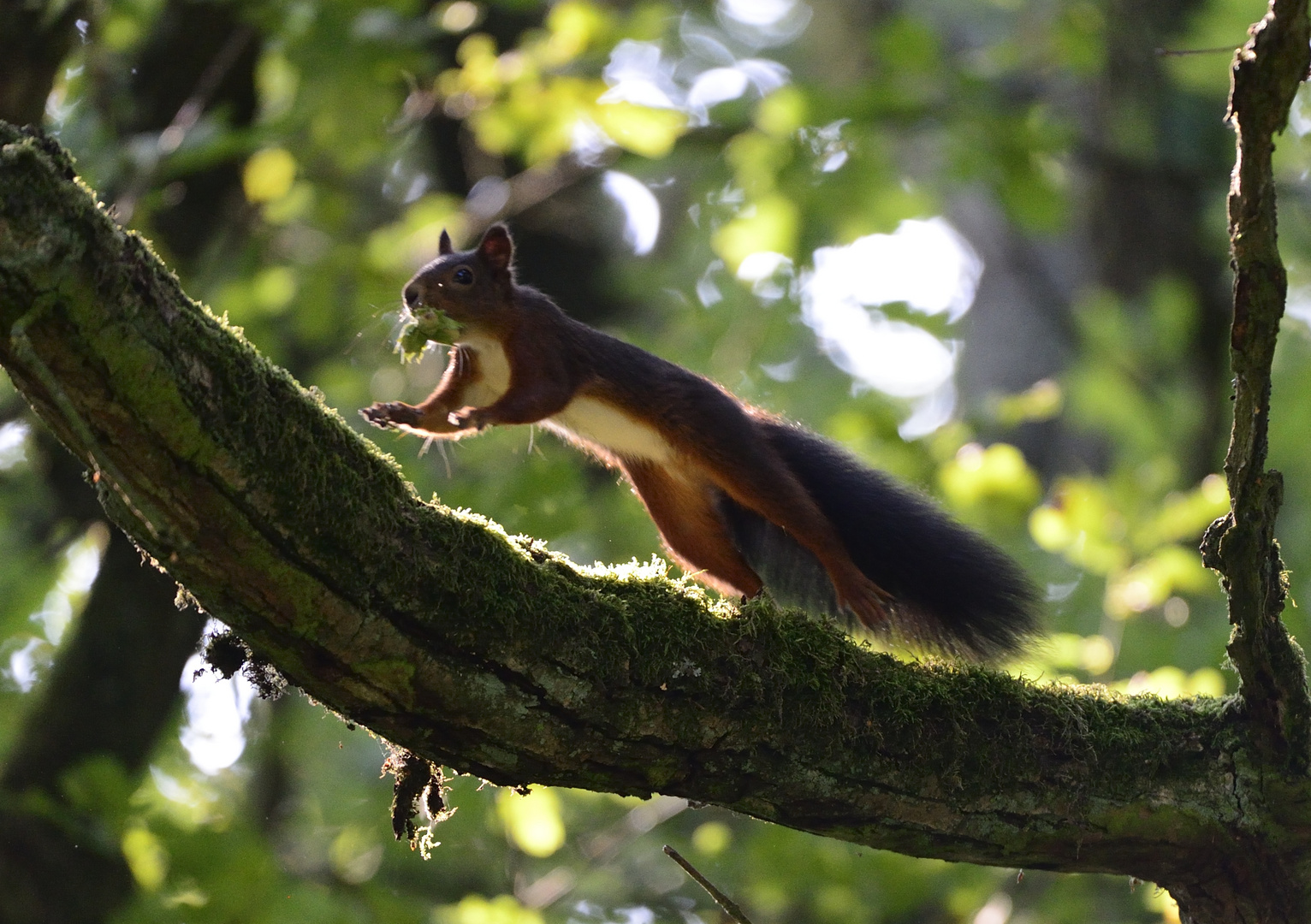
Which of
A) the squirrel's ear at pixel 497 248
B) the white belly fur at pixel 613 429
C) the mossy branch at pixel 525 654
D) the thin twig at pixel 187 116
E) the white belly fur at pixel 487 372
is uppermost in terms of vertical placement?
the thin twig at pixel 187 116

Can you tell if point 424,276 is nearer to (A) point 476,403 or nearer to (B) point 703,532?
(A) point 476,403

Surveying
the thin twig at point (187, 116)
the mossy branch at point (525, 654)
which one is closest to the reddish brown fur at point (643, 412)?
the mossy branch at point (525, 654)

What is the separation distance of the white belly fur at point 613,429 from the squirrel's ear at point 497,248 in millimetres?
547

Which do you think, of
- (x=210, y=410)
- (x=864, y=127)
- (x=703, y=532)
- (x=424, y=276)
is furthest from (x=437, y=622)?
(x=864, y=127)

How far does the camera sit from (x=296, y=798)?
8023 mm

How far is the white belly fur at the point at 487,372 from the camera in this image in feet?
12.1

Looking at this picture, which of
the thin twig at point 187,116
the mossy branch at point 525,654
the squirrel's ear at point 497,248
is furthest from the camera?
the thin twig at point 187,116

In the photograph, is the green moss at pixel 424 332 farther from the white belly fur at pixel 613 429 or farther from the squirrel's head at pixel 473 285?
the white belly fur at pixel 613 429

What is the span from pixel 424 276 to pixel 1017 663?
7.02 feet

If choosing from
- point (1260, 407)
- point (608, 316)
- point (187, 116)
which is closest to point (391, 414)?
point (1260, 407)

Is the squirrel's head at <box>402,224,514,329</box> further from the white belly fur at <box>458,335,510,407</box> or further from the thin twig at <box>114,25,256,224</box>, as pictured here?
the thin twig at <box>114,25,256,224</box>

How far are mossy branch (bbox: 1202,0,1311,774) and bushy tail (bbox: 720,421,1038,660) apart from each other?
2.45ft

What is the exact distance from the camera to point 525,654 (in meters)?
2.12

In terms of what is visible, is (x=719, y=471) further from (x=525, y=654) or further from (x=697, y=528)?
(x=525, y=654)
